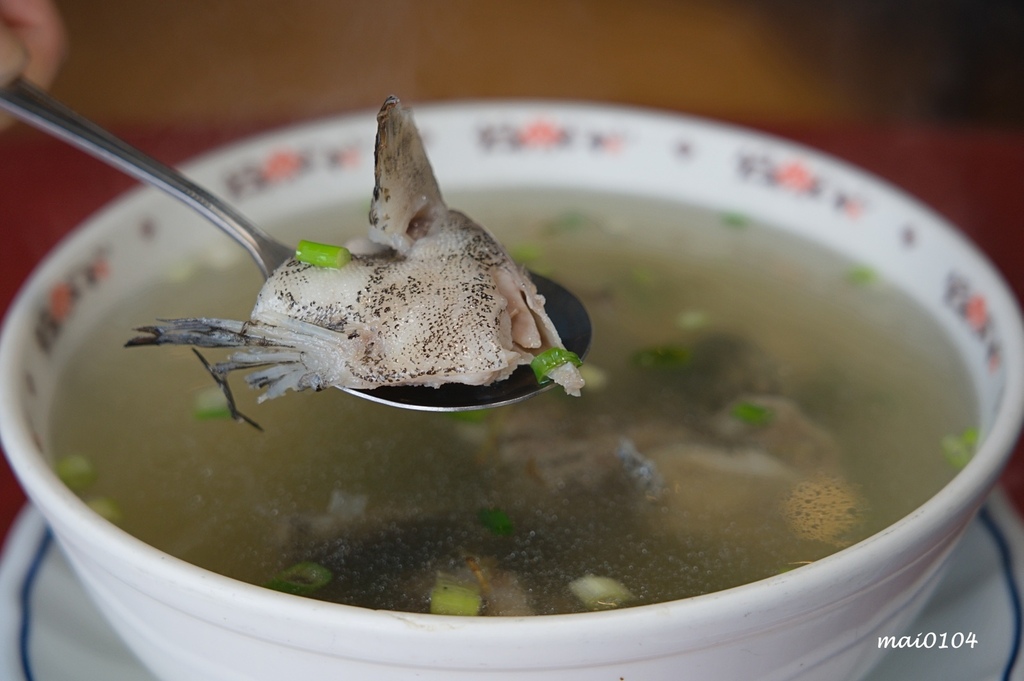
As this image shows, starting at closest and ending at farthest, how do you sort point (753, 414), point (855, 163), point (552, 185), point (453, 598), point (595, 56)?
point (453, 598) < point (753, 414) < point (552, 185) < point (855, 163) < point (595, 56)

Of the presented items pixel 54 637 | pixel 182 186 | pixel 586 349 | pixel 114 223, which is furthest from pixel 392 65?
pixel 54 637

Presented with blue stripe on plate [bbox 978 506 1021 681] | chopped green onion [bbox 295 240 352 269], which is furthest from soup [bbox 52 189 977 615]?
chopped green onion [bbox 295 240 352 269]

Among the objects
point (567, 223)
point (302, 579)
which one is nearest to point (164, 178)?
point (302, 579)

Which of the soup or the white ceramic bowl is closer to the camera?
the white ceramic bowl

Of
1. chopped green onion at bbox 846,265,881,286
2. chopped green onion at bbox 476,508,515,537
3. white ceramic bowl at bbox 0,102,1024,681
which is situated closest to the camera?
white ceramic bowl at bbox 0,102,1024,681

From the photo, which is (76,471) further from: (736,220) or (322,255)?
(736,220)

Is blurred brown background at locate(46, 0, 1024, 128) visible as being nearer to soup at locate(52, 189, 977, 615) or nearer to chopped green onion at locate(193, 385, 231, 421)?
soup at locate(52, 189, 977, 615)
